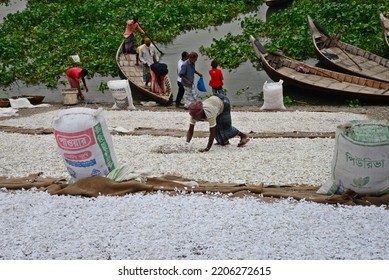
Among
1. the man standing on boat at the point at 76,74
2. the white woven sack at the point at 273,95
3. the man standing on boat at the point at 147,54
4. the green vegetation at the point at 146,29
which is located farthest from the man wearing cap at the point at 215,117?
the green vegetation at the point at 146,29

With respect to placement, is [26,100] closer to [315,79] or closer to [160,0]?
[315,79]

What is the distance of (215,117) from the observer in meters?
7.07

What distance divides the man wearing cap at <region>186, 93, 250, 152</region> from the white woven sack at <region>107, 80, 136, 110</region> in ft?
15.3

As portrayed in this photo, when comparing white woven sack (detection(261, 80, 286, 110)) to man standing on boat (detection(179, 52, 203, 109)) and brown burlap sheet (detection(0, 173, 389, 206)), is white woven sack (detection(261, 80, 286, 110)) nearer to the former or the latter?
man standing on boat (detection(179, 52, 203, 109))

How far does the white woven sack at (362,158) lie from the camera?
4.72 meters

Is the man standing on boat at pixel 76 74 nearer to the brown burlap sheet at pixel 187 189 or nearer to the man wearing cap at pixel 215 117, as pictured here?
the man wearing cap at pixel 215 117

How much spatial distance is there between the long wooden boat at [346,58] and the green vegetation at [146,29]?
1.02 m

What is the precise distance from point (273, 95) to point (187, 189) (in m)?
6.30

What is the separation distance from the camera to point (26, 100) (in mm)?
12969

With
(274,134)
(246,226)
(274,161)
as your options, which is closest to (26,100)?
(274,134)

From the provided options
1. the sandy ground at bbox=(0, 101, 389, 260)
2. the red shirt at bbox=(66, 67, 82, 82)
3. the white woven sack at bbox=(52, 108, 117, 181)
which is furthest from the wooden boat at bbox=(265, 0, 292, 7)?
the white woven sack at bbox=(52, 108, 117, 181)

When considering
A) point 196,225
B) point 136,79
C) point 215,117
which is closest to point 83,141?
point 196,225

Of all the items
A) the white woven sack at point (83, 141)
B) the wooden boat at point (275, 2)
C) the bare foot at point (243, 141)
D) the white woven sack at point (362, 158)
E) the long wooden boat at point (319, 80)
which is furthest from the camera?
the wooden boat at point (275, 2)

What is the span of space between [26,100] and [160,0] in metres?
11.0
